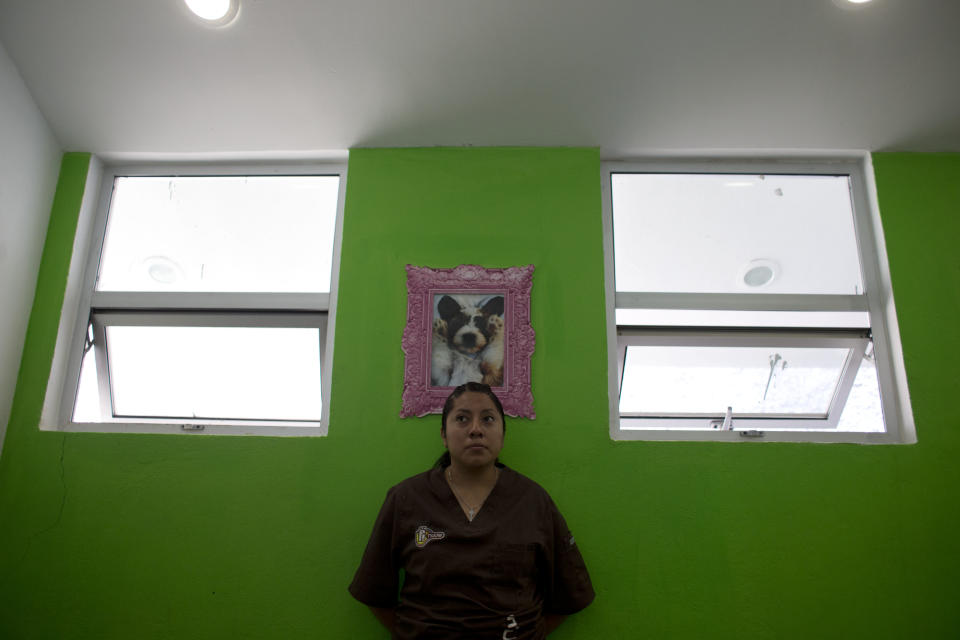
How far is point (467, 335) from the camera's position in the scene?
7.22 feet

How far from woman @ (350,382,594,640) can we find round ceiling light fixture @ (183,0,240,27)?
4.92 ft

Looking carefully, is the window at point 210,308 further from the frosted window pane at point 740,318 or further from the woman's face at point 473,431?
the frosted window pane at point 740,318

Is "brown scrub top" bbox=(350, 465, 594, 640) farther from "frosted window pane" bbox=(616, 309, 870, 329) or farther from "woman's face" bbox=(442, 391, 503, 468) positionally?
"frosted window pane" bbox=(616, 309, 870, 329)

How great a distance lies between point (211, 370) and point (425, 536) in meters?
1.23

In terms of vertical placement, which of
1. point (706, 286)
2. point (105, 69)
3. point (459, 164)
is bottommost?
point (706, 286)

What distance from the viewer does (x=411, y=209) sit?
2375 millimetres

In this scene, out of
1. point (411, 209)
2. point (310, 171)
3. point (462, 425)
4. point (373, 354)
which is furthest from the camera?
point (310, 171)

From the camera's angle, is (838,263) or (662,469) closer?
(662,469)

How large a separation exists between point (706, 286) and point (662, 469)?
0.77 metres

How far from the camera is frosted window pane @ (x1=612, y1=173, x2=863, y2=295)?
7.84ft

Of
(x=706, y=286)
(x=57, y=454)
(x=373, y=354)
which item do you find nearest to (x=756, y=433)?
(x=706, y=286)

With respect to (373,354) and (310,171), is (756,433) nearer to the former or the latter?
(373,354)

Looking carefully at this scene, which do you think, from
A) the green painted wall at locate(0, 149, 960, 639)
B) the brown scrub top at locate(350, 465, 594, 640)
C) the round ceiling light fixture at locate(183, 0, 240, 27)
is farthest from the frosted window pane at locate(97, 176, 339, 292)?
the brown scrub top at locate(350, 465, 594, 640)

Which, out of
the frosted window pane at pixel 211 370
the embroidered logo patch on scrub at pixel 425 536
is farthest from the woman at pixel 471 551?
the frosted window pane at pixel 211 370
